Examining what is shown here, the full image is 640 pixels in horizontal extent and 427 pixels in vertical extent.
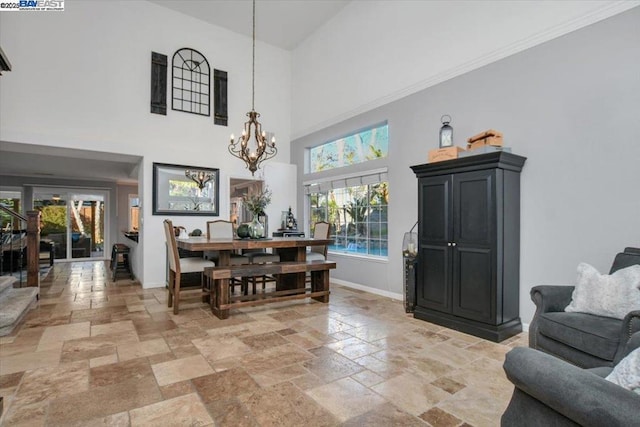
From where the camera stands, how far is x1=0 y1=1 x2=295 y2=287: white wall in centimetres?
473

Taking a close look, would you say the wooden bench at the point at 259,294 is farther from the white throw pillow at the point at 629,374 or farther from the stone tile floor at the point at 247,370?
the white throw pillow at the point at 629,374

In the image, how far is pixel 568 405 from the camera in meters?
1.04

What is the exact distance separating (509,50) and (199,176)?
198 inches

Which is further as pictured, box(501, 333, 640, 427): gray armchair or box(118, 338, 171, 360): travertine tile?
box(118, 338, 171, 360): travertine tile

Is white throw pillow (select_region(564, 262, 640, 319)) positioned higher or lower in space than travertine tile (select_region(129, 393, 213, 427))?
higher

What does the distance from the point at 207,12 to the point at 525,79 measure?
5.36m

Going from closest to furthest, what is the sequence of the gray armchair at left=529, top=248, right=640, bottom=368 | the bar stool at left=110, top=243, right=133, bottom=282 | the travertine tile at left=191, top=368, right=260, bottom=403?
1. the gray armchair at left=529, top=248, right=640, bottom=368
2. the travertine tile at left=191, top=368, right=260, bottom=403
3. the bar stool at left=110, top=243, right=133, bottom=282

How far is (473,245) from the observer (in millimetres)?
3297

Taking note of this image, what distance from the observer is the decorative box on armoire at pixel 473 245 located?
124 inches

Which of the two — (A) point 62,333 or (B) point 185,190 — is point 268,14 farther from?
(A) point 62,333

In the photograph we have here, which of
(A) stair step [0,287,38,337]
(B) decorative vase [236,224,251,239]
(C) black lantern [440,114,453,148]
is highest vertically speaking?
(C) black lantern [440,114,453,148]

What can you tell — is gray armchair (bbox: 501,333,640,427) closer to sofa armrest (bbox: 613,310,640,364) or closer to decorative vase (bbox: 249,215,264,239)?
sofa armrest (bbox: 613,310,640,364)

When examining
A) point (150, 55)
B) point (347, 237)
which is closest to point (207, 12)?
point (150, 55)

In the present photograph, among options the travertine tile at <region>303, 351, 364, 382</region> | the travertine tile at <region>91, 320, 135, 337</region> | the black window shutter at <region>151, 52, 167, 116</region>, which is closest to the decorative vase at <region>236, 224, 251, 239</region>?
the travertine tile at <region>91, 320, 135, 337</region>
